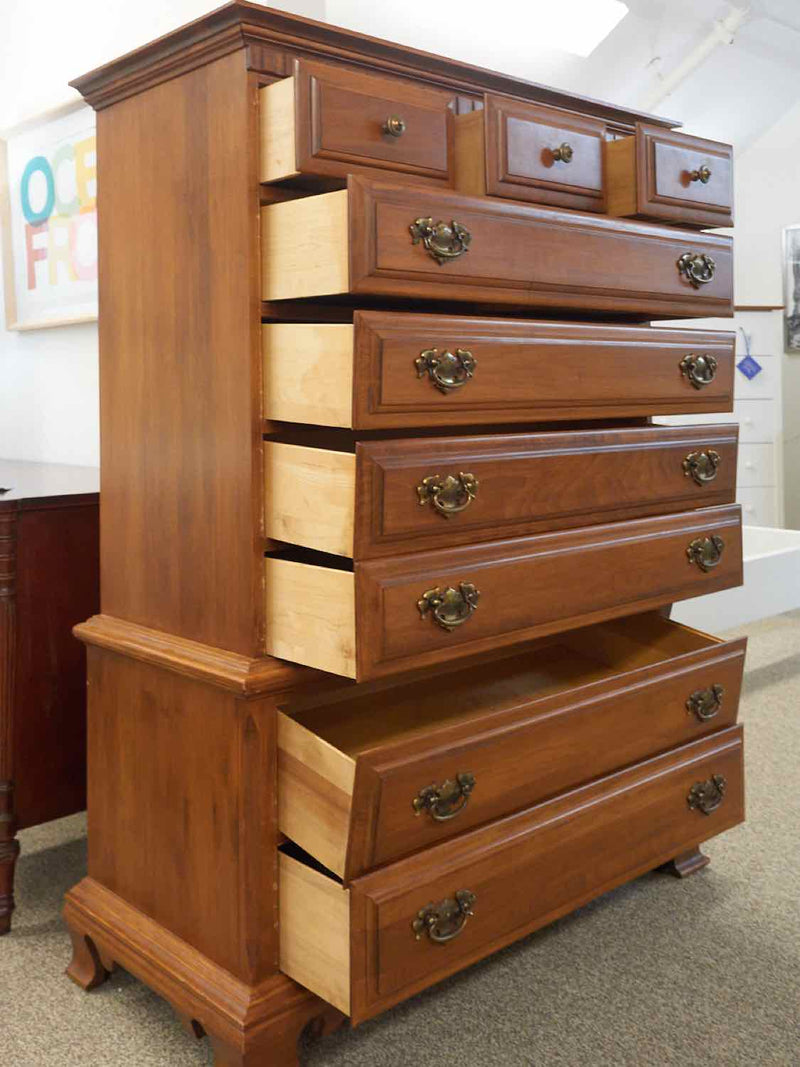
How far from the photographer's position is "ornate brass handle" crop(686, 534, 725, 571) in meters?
1.67

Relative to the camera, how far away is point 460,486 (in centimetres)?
133

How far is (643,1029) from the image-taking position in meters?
1.49

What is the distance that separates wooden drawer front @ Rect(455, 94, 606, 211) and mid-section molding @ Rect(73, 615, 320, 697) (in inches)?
26.1

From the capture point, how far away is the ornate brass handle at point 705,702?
1.74 metres

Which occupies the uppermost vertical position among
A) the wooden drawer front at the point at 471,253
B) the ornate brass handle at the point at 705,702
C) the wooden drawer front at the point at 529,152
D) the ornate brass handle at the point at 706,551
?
the wooden drawer front at the point at 529,152

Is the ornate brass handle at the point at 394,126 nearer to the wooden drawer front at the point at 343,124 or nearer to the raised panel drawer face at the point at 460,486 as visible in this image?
the wooden drawer front at the point at 343,124

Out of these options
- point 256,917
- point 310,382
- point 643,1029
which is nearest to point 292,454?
point 310,382

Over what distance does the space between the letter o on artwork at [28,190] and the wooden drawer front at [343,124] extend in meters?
1.29

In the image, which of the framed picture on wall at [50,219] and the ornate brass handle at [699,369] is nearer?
the ornate brass handle at [699,369]

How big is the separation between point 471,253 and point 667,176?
430mm

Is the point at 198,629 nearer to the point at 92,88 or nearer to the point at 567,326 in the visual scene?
the point at 567,326

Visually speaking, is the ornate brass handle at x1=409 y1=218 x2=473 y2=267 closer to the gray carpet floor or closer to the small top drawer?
the small top drawer

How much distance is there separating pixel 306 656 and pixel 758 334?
12.2ft

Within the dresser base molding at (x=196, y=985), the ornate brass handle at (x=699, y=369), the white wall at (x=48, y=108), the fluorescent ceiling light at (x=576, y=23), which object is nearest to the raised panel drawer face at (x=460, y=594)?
the ornate brass handle at (x=699, y=369)
